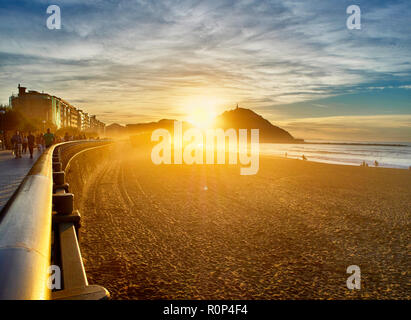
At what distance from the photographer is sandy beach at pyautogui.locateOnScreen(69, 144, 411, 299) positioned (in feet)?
17.6

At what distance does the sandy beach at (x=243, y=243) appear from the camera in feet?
17.6

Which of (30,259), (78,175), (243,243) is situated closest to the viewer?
(30,259)

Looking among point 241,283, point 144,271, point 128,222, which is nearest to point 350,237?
point 241,283

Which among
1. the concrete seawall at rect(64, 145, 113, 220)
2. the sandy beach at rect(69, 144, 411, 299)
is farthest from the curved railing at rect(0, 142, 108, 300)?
the concrete seawall at rect(64, 145, 113, 220)

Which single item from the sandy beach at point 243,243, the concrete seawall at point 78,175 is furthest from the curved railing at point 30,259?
the concrete seawall at point 78,175

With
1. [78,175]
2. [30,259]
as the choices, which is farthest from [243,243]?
[78,175]

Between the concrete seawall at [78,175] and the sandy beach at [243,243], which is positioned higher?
the concrete seawall at [78,175]

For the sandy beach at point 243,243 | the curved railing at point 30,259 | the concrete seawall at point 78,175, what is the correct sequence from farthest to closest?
the concrete seawall at point 78,175, the sandy beach at point 243,243, the curved railing at point 30,259

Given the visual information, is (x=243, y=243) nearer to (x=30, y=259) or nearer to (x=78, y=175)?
(x=30, y=259)

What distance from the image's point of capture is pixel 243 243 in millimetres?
7492

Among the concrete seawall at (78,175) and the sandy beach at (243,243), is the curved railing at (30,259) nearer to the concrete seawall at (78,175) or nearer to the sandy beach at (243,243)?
the sandy beach at (243,243)

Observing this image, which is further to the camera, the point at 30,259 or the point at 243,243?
the point at 243,243

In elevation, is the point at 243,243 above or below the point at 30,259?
below
